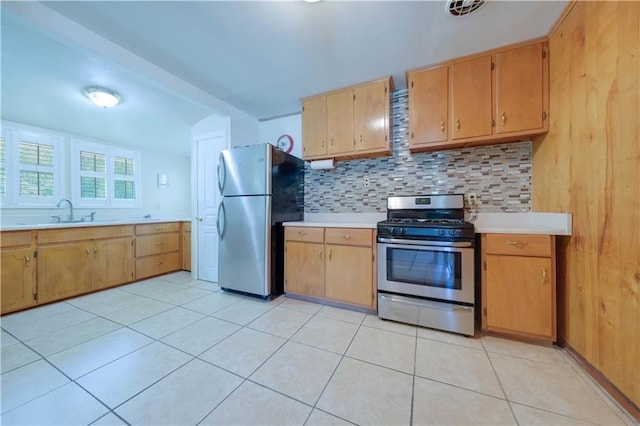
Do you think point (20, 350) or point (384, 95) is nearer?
point (20, 350)

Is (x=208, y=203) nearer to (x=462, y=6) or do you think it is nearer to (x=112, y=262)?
(x=112, y=262)

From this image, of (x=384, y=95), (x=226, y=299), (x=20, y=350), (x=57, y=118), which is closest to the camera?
(x=20, y=350)

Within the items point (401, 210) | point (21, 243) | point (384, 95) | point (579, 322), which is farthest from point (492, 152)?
point (21, 243)

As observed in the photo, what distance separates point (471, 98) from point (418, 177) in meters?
0.83

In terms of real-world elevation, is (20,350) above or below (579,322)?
below

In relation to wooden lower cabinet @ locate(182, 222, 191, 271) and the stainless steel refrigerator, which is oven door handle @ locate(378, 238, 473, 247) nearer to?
the stainless steel refrigerator

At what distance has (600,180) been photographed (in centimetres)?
130

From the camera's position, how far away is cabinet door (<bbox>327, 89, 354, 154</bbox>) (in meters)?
2.52

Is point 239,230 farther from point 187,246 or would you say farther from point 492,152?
point 492,152

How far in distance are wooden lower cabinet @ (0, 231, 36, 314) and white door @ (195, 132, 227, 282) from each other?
5.08 feet

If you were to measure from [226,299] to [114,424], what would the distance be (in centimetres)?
156

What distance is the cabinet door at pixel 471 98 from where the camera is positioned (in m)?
2.00

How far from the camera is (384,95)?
237 cm

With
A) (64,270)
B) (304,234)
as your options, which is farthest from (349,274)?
(64,270)
